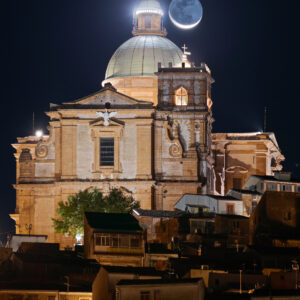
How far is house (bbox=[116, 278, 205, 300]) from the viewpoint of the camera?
65500 millimetres

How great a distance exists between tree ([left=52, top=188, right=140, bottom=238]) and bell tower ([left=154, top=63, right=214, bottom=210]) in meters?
5.84

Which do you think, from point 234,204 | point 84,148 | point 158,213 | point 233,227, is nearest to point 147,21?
point 84,148

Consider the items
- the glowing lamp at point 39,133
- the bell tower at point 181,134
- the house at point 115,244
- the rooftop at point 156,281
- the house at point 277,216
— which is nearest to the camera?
the rooftop at point 156,281

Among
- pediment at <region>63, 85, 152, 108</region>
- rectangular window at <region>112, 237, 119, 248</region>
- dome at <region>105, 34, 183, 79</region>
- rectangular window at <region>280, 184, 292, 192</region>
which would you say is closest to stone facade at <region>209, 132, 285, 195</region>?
dome at <region>105, 34, 183, 79</region>

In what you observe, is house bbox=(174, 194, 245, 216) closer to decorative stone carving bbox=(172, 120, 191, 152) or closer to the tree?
the tree

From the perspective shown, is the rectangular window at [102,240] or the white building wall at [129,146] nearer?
the rectangular window at [102,240]

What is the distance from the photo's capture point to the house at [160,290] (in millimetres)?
65500

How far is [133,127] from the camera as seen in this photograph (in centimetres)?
11894

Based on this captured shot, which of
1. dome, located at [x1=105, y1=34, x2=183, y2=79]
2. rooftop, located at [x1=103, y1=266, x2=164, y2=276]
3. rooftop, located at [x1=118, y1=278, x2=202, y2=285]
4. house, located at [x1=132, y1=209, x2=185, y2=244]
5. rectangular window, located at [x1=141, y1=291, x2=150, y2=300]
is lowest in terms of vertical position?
rectangular window, located at [x1=141, y1=291, x2=150, y2=300]

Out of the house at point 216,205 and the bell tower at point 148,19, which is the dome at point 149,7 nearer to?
the bell tower at point 148,19

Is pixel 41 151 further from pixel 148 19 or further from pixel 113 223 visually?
pixel 113 223

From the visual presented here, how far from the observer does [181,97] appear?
121 metres

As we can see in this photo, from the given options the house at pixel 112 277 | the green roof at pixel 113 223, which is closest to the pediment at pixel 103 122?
the green roof at pixel 113 223

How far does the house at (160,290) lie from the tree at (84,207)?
40554 millimetres
